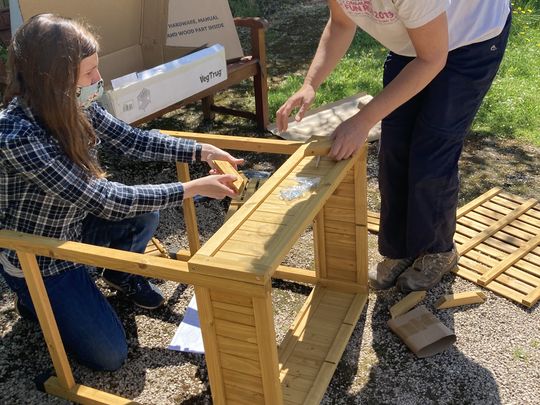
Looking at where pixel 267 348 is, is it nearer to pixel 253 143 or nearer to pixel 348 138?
pixel 348 138

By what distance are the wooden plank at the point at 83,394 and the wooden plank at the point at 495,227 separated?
6.70ft

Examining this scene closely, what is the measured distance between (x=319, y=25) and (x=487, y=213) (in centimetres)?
513

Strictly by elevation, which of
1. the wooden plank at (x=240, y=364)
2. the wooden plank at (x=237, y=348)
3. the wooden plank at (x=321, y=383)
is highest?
the wooden plank at (x=237, y=348)

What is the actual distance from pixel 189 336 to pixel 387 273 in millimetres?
1084

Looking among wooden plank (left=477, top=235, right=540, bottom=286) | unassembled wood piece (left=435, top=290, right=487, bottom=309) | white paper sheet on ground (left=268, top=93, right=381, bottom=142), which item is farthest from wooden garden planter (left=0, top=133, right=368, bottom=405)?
white paper sheet on ground (left=268, top=93, right=381, bottom=142)

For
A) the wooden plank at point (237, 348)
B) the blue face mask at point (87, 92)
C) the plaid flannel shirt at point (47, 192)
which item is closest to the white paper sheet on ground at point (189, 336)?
the plaid flannel shirt at point (47, 192)

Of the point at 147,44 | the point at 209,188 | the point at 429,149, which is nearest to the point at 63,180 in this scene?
the point at 209,188

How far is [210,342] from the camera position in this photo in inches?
77.9

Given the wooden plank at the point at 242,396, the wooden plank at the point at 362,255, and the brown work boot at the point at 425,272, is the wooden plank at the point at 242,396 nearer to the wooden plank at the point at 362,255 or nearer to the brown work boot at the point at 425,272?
the wooden plank at the point at 362,255

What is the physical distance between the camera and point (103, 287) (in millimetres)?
3250

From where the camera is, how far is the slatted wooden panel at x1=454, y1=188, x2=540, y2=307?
3.08 m

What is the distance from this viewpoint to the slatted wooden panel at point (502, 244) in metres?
3.08

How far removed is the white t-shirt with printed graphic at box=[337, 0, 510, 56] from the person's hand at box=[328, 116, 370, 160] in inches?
16.5

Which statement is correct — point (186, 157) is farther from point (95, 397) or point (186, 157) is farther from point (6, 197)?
point (95, 397)
